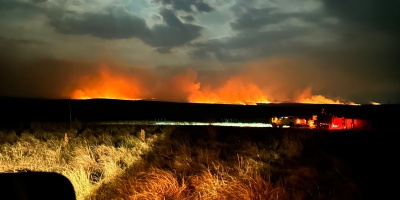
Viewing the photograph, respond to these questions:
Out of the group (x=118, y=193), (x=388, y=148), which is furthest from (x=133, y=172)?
(x=388, y=148)

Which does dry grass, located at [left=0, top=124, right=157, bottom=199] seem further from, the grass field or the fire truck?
the fire truck

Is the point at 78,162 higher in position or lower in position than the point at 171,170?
higher

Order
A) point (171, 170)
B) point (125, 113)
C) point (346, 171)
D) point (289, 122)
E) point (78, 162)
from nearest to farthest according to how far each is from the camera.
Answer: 1. point (346, 171)
2. point (171, 170)
3. point (78, 162)
4. point (289, 122)
5. point (125, 113)

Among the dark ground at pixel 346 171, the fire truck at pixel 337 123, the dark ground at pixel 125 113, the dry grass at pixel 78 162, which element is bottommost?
the dark ground at pixel 346 171

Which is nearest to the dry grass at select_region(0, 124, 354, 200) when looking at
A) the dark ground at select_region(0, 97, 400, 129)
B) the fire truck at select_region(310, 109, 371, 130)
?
the fire truck at select_region(310, 109, 371, 130)

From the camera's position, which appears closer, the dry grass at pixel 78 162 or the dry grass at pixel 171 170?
the dry grass at pixel 171 170

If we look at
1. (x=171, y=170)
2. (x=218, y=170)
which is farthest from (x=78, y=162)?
(x=218, y=170)

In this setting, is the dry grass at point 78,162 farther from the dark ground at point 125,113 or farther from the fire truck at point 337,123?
the dark ground at point 125,113

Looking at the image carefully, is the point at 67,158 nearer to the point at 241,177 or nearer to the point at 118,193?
the point at 118,193

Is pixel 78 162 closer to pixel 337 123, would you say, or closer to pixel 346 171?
pixel 346 171

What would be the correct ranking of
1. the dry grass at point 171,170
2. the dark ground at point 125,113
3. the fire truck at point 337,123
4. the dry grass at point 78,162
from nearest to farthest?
the dry grass at point 171,170 < the dry grass at point 78,162 < the fire truck at point 337,123 < the dark ground at point 125,113

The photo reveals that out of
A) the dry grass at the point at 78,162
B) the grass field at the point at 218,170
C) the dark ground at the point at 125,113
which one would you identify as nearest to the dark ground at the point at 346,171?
the grass field at the point at 218,170

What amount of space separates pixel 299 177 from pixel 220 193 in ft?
11.8

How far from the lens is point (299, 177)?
1230 cm
